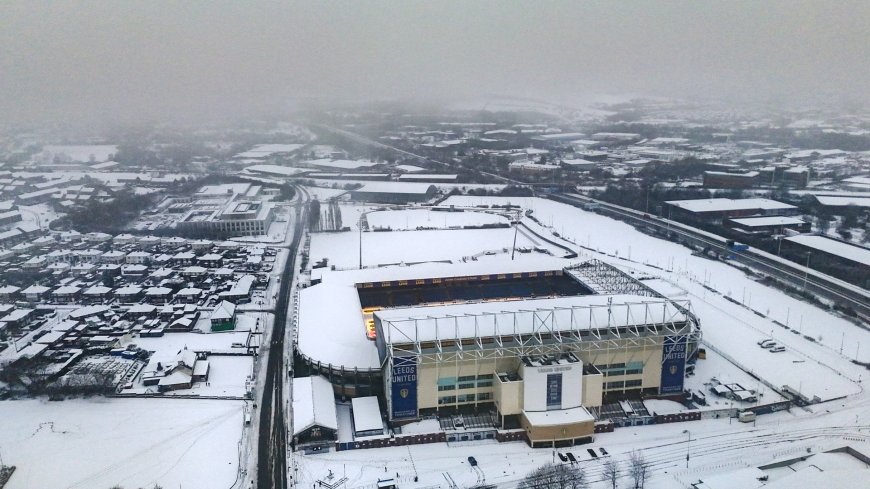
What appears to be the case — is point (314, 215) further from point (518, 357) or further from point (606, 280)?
point (518, 357)

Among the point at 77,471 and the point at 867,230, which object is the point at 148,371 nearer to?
the point at 77,471

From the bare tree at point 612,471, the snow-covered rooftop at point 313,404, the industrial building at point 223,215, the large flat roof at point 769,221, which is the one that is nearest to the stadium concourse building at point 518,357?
the snow-covered rooftop at point 313,404

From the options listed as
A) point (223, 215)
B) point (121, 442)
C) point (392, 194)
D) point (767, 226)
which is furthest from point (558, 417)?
point (392, 194)

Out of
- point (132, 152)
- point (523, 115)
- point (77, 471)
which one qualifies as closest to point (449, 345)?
point (77, 471)

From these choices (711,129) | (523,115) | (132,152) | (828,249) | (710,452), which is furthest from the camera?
(523,115)

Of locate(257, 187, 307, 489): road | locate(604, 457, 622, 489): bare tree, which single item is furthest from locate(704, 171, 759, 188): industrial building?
locate(604, 457, 622, 489): bare tree

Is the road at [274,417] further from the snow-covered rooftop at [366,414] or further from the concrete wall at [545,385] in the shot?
the concrete wall at [545,385]

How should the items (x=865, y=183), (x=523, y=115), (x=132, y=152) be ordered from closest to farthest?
1. (x=865, y=183)
2. (x=132, y=152)
3. (x=523, y=115)

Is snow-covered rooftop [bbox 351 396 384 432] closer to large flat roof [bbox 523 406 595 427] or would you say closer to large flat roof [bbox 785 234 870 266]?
large flat roof [bbox 523 406 595 427]
